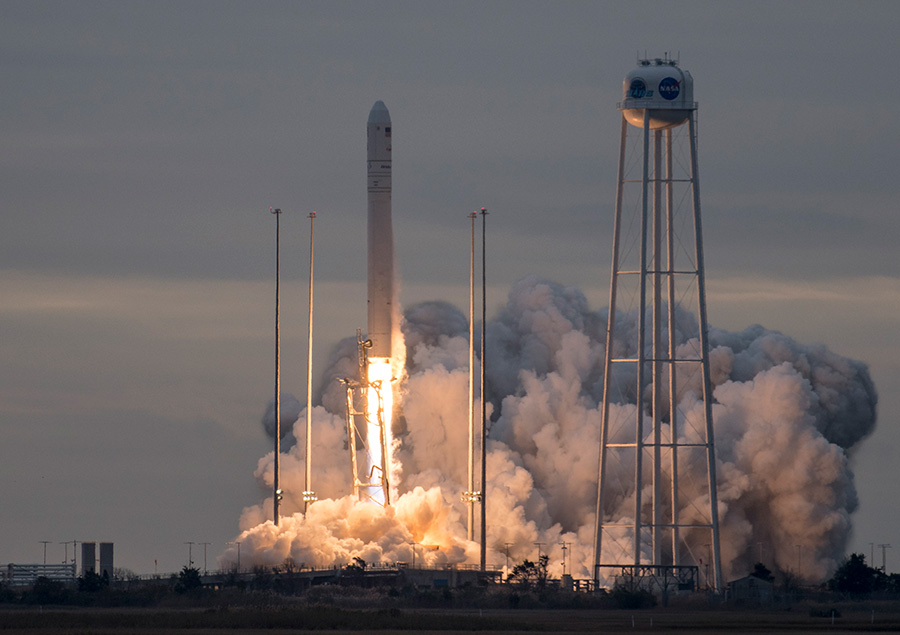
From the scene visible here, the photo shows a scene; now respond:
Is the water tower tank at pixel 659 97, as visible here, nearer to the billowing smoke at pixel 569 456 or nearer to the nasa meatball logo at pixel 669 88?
the nasa meatball logo at pixel 669 88

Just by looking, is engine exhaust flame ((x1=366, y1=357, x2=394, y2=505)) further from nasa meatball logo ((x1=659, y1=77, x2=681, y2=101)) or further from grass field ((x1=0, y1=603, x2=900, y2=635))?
nasa meatball logo ((x1=659, y1=77, x2=681, y2=101))

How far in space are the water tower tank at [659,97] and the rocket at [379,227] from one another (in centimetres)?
1221

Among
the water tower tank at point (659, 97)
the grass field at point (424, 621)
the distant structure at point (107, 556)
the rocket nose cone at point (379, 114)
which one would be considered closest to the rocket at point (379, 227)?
the rocket nose cone at point (379, 114)

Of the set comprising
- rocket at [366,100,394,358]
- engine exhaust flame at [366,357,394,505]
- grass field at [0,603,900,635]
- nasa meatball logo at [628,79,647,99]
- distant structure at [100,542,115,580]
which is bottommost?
grass field at [0,603,900,635]

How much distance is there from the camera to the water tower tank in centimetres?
10400

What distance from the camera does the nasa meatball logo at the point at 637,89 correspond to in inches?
4104

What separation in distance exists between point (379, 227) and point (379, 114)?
17.7ft

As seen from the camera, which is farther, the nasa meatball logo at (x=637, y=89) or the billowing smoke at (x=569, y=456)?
the billowing smoke at (x=569, y=456)

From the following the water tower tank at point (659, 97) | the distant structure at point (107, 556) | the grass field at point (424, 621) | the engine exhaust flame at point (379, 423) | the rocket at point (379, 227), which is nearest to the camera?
the grass field at point (424, 621)

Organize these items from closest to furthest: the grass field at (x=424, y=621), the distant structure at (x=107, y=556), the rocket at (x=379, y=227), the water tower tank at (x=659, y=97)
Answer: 1. the grass field at (x=424, y=621)
2. the water tower tank at (x=659, y=97)
3. the rocket at (x=379, y=227)
4. the distant structure at (x=107, y=556)

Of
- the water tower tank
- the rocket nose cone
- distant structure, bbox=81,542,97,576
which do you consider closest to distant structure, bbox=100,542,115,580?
distant structure, bbox=81,542,97,576

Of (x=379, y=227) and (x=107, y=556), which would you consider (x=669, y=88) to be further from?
(x=107, y=556)

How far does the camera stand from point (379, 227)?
110 metres

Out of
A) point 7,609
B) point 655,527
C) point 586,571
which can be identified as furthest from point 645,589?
point 7,609
